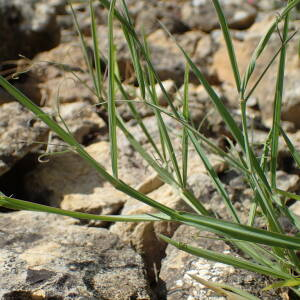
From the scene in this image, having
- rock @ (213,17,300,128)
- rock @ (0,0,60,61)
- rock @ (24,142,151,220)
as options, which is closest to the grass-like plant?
rock @ (24,142,151,220)

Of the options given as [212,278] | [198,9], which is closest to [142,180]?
[212,278]

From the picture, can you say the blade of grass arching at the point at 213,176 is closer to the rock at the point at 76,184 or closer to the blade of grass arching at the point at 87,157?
the blade of grass arching at the point at 87,157

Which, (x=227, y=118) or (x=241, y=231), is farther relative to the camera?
(x=227, y=118)

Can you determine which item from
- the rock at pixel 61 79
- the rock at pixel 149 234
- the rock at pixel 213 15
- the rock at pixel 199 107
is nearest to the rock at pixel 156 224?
the rock at pixel 149 234

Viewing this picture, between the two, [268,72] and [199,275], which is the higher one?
[268,72]

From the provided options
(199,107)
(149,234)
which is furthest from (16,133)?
(199,107)

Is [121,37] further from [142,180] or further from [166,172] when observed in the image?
[166,172]

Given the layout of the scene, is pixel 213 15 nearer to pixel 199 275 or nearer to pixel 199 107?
pixel 199 107
